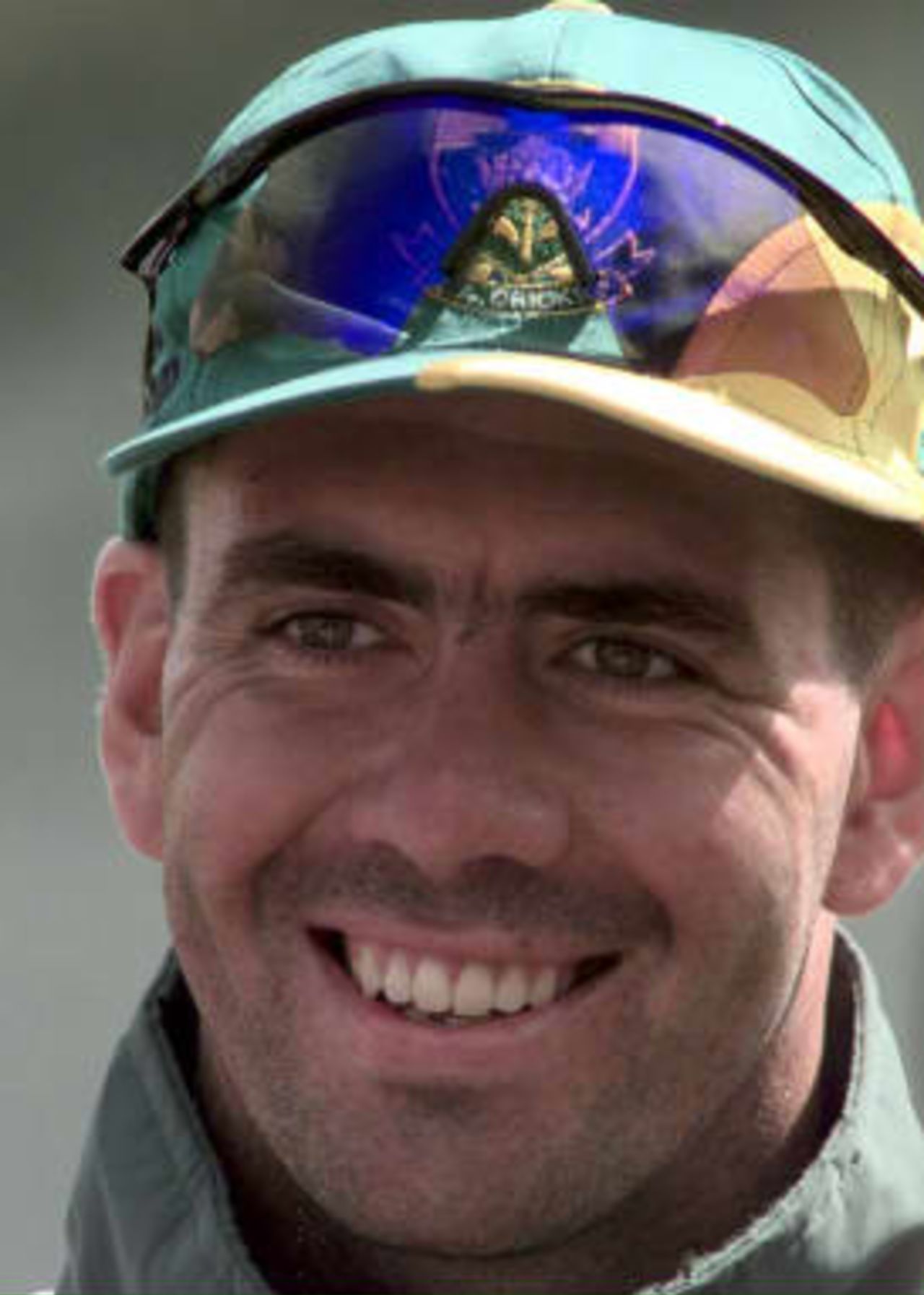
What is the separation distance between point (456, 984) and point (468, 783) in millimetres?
151

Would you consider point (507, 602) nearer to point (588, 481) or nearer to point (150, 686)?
point (588, 481)

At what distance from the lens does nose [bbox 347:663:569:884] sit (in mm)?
1890

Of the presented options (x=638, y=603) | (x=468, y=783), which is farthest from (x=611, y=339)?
(x=468, y=783)

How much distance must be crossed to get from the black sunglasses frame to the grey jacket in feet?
1.59

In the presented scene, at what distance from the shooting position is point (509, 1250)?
1.98 metres

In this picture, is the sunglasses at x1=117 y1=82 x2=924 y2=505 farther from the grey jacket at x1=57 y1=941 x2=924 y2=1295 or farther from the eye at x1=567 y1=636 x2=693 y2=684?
the grey jacket at x1=57 y1=941 x2=924 y2=1295

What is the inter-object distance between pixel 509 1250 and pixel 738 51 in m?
0.75

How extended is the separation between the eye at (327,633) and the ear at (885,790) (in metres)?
0.33

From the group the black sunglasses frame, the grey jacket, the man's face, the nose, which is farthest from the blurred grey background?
the black sunglasses frame

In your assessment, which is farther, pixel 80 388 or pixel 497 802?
pixel 80 388

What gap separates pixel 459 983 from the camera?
197 centimetres

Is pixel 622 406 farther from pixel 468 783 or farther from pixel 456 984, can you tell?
pixel 456 984

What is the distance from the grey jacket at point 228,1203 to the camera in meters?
1.98

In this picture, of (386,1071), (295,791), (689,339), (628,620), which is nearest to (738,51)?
(689,339)
